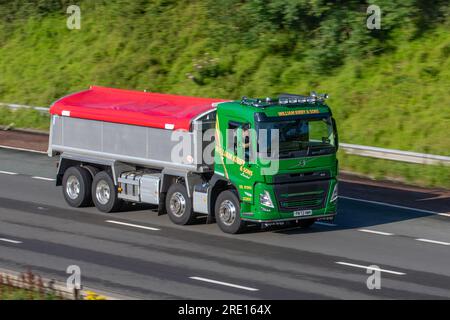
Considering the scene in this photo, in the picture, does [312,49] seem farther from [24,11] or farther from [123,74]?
[24,11]

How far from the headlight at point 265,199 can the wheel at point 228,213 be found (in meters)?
0.61

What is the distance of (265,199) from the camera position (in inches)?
805

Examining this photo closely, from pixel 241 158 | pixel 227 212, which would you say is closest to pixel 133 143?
pixel 227 212

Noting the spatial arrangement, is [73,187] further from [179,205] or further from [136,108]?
[179,205]

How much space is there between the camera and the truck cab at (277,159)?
20391mm

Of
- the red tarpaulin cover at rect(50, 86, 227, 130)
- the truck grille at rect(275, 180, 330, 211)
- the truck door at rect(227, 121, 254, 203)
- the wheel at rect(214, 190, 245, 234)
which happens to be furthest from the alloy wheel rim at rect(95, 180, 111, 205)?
the truck grille at rect(275, 180, 330, 211)

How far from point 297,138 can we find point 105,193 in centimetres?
527

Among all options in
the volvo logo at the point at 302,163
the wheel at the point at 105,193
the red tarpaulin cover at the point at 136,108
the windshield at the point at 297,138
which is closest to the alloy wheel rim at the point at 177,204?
the red tarpaulin cover at the point at 136,108

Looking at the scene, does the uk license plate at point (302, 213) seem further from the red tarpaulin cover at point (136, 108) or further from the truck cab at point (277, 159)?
the red tarpaulin cover at point (136, 108)

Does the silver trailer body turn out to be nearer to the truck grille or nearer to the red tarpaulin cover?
the red tarpaulin cover

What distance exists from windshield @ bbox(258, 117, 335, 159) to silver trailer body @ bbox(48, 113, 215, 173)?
155cm

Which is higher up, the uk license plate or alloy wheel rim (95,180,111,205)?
alloy wheel rim (95,180,111,205)

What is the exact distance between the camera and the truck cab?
66.9ft

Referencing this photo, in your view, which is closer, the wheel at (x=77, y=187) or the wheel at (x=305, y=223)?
the wheel at (x=305, y=223)
